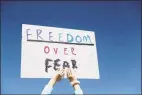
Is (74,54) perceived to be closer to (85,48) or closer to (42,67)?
(85,48)

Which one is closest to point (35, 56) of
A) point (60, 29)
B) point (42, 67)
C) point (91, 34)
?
point (42, 67)

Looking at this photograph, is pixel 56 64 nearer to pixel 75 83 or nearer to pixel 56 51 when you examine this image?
pixel 56 51

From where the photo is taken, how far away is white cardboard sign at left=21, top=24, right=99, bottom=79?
16.9 feet

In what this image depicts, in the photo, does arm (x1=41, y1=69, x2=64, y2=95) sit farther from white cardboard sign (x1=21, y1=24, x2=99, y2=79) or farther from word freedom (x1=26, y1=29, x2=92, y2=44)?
word freedom (x1=26, y1=29, x2=92, y2=44)

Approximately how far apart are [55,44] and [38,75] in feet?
1.79

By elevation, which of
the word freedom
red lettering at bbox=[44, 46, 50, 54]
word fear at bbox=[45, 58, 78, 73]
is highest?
the word freedom

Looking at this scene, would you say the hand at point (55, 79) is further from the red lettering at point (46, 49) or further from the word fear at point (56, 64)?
the red lettering at point (46, 49)

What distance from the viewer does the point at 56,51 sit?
5.34m

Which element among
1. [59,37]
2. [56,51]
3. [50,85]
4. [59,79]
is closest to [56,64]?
[56,51]

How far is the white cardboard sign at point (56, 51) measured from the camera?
514cm

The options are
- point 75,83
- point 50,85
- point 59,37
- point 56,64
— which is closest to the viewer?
point 50,85

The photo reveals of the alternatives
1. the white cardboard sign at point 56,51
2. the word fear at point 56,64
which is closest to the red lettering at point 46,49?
the white cardboard sign at point 56,51

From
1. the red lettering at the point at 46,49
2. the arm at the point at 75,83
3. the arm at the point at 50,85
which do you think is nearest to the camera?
the arm at the point at 50,85

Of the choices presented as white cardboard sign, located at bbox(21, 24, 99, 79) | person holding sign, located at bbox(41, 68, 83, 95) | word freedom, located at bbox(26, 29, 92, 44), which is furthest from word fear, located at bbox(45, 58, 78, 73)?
person holding sign, located at bbox(41, 68, 83, 95)
